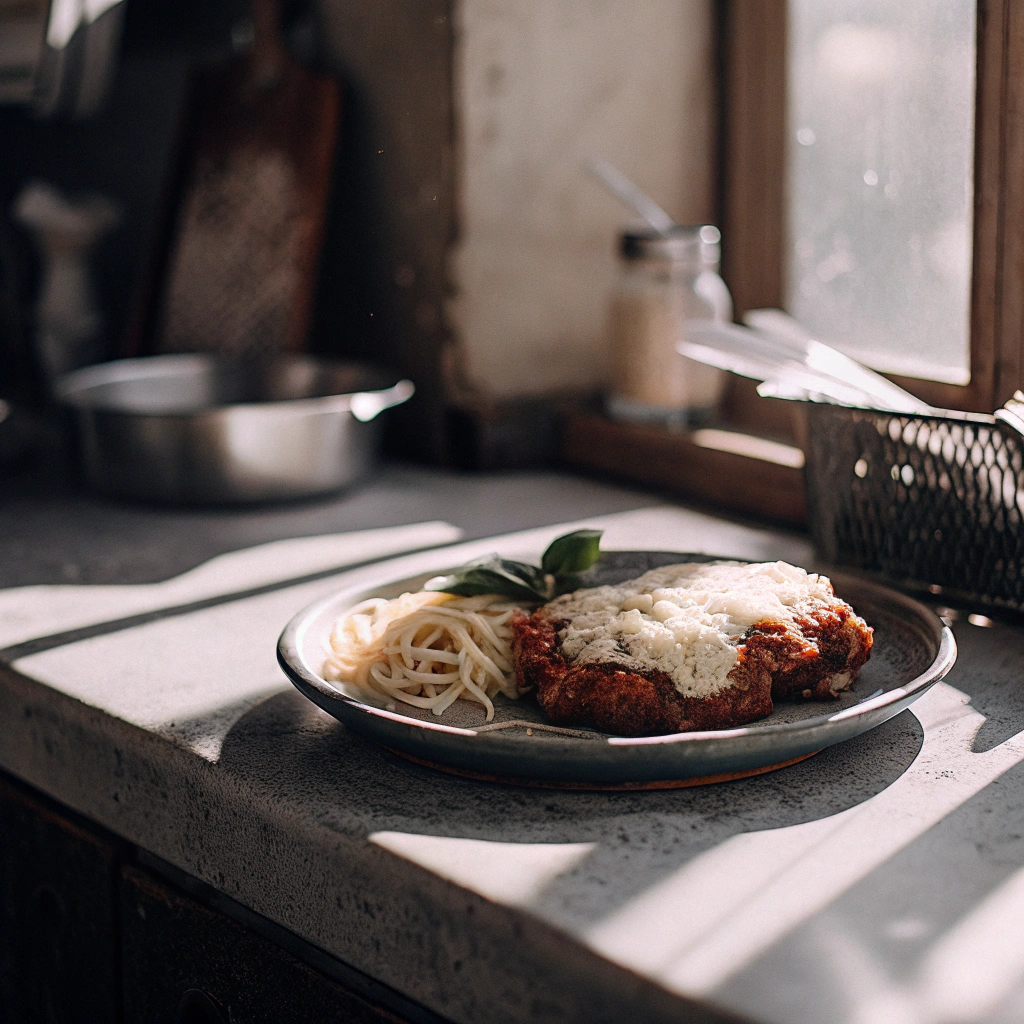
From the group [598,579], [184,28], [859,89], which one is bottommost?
[598,579]

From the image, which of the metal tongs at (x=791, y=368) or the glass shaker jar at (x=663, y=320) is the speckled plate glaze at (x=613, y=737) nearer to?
the metal tongs at (x=791, y=368)

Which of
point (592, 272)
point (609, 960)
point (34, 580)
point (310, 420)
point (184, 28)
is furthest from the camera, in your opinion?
point (184, 28)

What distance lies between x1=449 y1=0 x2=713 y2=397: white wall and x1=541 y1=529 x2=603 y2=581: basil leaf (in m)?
0.75

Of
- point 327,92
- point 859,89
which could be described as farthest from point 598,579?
point 327,92

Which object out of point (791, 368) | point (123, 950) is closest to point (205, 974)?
point (123, 950)

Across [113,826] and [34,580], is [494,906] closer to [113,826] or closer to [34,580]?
[113,826]

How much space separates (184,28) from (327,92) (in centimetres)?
55

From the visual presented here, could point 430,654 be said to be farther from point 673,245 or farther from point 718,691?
point 673,245

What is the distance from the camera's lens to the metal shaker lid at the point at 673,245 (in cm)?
139

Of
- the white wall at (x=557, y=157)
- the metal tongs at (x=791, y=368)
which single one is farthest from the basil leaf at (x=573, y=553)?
the white wall at (x=557, y=157)

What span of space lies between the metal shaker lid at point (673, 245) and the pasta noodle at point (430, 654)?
714mm

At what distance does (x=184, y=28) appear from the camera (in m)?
2.02

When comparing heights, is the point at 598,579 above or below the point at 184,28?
below

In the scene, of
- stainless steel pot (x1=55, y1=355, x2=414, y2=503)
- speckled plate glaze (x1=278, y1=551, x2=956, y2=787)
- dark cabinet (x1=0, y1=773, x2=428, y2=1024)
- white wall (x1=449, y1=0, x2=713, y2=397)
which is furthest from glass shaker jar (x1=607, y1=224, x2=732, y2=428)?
dark cabinet (x1=0, y1=773, x2=428, y2=1024)
